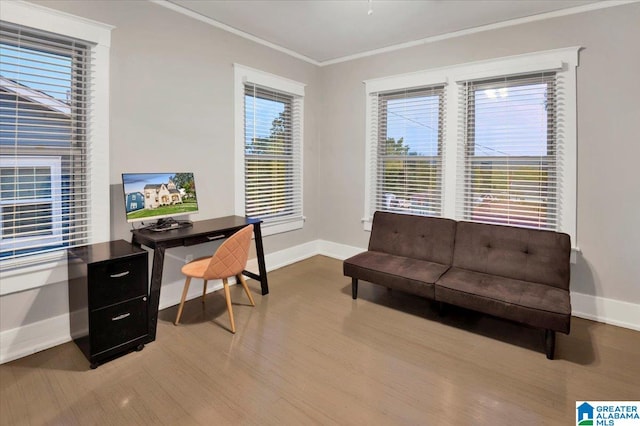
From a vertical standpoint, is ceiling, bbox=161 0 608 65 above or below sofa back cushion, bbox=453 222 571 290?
above

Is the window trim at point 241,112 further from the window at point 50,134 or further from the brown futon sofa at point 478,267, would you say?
the brown futon sofa at point 478,267

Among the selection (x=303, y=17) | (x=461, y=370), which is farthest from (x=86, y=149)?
(x=461, y=370)

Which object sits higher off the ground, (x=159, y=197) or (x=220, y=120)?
(x=220, y=120)

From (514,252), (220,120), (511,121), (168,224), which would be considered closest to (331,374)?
(168,224)

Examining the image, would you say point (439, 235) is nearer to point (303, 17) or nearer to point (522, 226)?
point (522, 226)

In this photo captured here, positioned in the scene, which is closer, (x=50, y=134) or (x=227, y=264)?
(x=50, y=134)

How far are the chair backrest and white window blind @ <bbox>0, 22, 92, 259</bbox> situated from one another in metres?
1.01

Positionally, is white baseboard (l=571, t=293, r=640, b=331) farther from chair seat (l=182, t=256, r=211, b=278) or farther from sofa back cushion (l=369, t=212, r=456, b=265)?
chair seat (l=182, t=256, r=211, b=278)

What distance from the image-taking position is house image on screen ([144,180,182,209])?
2.90 metres

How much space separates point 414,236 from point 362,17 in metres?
2.25

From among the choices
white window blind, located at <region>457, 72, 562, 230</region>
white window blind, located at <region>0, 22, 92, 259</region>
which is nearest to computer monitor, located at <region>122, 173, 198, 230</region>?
white window blind, located at <region>0, 22, 92, 259</region>

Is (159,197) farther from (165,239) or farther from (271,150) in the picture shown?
(271,150)

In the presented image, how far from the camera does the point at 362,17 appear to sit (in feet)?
11.1

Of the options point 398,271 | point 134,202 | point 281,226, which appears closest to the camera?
point 134,202
